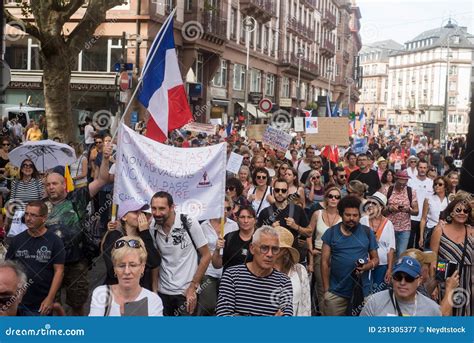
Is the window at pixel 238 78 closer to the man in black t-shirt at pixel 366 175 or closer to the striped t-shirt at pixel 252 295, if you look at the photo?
the man in black t-shirt at pixel 366 175

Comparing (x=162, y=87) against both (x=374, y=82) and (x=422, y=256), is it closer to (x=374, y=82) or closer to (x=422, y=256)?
(x=422, y=256)

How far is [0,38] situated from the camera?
18.2 ft

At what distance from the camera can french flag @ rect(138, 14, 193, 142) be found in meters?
7.62

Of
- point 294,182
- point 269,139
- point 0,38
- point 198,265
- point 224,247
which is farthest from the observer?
point 269,139

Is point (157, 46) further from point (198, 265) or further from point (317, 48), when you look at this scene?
point (317, 48)

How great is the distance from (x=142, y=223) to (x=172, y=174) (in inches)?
21.2

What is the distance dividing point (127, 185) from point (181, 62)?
19993 millimetres

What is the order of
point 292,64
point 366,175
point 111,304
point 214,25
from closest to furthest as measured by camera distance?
point 111,304 < point 366,175 < point 292,64 < point 214,25

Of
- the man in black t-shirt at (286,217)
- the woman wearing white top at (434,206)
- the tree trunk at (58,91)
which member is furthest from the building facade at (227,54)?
the man in black t-shirt at (286,217)

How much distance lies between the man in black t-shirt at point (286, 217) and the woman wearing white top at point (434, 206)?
2773 millimetres

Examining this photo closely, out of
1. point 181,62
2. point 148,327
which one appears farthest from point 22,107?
point 148,327

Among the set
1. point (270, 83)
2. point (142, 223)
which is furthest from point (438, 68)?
point (142, 223)

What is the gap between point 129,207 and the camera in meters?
5.99

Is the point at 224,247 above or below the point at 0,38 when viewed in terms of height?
below
